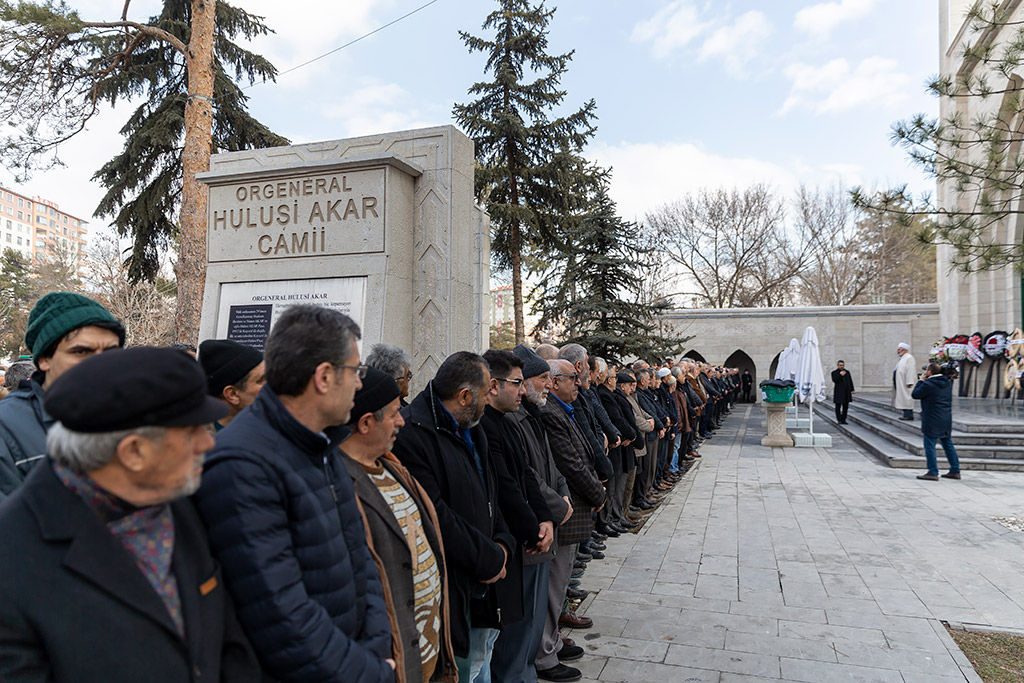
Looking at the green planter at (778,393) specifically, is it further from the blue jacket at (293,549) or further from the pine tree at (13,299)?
the pine tree at (13,299)

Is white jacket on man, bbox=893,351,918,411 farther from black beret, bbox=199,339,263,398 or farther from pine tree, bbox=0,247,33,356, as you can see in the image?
pine tree, bbox=0,247,33,356

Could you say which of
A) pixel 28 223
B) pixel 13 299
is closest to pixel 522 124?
pixel 13 299

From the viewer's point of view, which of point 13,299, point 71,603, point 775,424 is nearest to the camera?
point 71,603

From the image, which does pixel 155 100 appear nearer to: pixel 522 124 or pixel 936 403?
pixel 522 124

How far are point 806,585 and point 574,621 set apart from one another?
7.27 ft

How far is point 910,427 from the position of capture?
15.1 m

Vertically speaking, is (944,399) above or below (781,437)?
above

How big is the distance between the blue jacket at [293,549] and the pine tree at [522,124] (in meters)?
18.2

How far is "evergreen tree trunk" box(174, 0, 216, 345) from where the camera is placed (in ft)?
32.5

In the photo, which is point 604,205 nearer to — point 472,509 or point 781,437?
point 781,437

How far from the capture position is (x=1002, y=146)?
5.18 m

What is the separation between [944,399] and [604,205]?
794 cm

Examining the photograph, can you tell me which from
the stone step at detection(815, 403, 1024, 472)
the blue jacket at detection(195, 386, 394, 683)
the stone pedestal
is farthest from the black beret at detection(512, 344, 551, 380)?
the stone pedestal

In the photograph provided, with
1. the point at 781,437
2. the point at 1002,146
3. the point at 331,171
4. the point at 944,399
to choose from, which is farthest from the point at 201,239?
the point at 781,437
